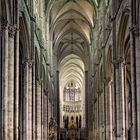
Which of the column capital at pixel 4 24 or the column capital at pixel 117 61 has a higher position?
the column capital at pixel 4 24

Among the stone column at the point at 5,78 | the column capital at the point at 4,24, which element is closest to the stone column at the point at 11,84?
the column capital at the point at 4,24

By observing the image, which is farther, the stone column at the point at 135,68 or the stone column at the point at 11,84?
the stone column at the point at 135,68

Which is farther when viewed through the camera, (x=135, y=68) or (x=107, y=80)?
(x=107, y=80)

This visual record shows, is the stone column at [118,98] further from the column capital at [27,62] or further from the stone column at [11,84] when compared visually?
the stone column at [11,84]

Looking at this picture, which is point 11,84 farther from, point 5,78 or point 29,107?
point 29,107

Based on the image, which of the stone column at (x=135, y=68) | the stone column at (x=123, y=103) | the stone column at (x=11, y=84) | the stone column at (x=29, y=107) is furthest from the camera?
the stone column at (x=29, y=107)

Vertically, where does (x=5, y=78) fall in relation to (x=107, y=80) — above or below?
below

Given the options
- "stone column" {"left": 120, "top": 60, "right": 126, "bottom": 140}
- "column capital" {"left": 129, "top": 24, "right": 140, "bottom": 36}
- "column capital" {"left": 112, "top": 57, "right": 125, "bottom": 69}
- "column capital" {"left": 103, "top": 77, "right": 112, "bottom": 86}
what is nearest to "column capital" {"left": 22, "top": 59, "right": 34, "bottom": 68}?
"column capital" {"left": 112, "top": 57, "right": 125, "bottom": 69}

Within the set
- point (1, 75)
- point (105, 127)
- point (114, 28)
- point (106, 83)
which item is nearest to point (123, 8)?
point (114, 28)

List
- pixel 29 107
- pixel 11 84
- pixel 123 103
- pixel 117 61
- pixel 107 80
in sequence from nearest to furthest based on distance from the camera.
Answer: pixel 11 84 → pixel 123 103 → pixel 117 61 → pixel 29 107 → pixel 107 80

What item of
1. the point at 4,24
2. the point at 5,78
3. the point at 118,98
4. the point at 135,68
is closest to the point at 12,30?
the point at 4,24

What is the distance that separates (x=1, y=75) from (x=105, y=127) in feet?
81.0

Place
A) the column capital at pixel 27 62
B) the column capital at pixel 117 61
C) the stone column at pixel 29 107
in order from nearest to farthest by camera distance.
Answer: the stone column at pixel 29 107, the column capital at pixel 117 61, the column capital at pixel 27 62

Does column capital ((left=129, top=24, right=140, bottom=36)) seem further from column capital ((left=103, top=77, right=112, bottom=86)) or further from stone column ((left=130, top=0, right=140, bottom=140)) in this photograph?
column capital ((left=103, top=77, right=112, bottom=86))
